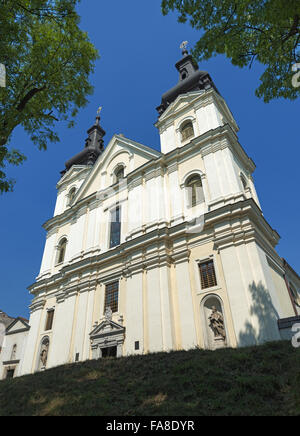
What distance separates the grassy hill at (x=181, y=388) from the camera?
6551 mm

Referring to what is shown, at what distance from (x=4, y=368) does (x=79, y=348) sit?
936 cm

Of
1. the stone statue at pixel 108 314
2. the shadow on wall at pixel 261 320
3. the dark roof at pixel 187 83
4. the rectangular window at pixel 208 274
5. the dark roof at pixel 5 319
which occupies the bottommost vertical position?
the shadow on wall at pixel 261 320

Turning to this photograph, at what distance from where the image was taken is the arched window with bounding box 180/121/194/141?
21.1 meters

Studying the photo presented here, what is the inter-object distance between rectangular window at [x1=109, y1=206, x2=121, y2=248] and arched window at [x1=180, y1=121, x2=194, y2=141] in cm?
747

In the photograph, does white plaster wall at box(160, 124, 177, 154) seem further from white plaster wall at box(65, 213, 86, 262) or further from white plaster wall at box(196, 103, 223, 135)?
white plaster wall at box(65, 213, 86, 262)

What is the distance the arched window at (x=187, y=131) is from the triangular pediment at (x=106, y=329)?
45.6 feet

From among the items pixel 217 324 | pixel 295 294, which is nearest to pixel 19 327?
pixel 217 324

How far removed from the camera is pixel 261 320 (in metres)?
12.0

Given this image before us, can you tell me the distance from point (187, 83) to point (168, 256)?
1644 cm

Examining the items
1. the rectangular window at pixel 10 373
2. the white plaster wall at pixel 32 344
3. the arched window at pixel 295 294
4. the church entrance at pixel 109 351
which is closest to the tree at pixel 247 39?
the church entrance at pixel 109 351

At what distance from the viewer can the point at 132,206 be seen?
2002 cm

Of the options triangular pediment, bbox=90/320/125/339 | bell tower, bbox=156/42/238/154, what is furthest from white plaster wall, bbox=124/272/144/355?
bell tower, bbox=156/42/238/154

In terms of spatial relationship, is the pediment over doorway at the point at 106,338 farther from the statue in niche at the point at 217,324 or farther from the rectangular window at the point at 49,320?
the rectangular window at the point at 49,320

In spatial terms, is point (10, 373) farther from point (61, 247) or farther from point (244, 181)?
point (244, 181)
